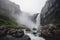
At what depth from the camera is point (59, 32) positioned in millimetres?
66562

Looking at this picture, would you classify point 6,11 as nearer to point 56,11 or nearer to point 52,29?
point 56,11

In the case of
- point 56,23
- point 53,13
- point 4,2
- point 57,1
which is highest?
point 4,2

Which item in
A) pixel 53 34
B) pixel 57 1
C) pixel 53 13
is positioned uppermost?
pixel 57 1

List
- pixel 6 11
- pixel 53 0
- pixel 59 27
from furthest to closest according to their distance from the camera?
pixel 6 11
pixel 53 0
pixel 59 27

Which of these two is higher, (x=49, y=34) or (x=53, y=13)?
(x=53, y=13)

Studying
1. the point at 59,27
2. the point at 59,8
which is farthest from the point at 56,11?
the point at 59,27

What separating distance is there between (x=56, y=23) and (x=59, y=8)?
1108 centimetres

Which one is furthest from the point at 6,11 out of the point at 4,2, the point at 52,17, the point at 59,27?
the point at 59,27

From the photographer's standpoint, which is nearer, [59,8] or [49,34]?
[49,34]

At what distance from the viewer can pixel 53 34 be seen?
6619 centimetres

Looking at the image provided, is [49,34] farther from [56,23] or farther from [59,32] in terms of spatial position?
[56,23]

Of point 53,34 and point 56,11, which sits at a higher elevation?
point 56,11

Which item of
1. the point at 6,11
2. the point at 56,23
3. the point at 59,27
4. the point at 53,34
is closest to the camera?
the point at 53,34

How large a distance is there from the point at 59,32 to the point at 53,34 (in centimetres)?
346
